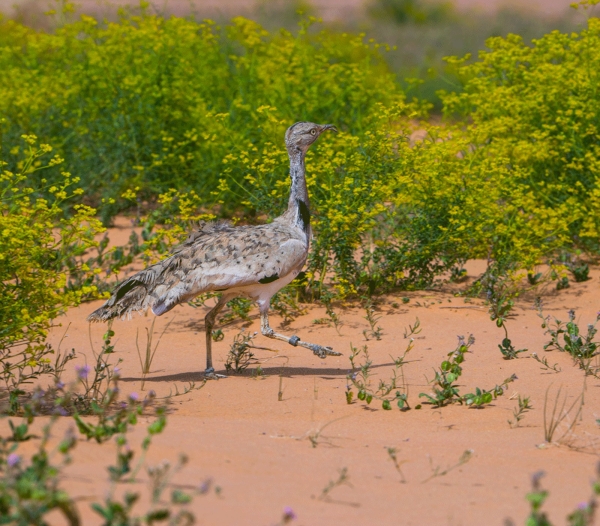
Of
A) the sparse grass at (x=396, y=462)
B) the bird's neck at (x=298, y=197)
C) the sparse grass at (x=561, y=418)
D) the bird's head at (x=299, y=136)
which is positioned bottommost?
the sparse grass at (x=561, y=418)

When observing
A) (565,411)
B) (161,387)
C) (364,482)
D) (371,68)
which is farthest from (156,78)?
(364,482)

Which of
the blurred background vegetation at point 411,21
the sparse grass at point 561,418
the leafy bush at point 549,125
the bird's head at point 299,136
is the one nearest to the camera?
the sparse grass at point 561,418

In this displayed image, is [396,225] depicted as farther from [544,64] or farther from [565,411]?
[565,411]

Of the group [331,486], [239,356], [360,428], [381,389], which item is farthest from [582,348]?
[331,486]

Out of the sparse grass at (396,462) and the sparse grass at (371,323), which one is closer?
the sparse grass at (396,462)

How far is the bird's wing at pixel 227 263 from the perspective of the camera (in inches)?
300

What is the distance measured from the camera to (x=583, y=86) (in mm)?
10469

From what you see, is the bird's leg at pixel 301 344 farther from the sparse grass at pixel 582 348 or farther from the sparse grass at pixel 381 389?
the sparse grass at pixel 582 348

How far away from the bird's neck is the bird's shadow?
1.19 m

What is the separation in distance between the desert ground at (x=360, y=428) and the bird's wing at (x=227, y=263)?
0.75 m

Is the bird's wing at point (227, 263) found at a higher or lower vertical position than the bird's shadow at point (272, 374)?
higher

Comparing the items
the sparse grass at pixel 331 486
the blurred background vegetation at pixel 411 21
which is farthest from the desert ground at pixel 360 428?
the blurred background vegetation at pixel 411 21

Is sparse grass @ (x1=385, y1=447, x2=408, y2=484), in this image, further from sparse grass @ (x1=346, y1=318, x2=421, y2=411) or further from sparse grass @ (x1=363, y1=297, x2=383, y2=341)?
sparse grass @ (x1=363, y1=297, x2=383, y2=341)

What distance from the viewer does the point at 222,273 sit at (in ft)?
25.0
